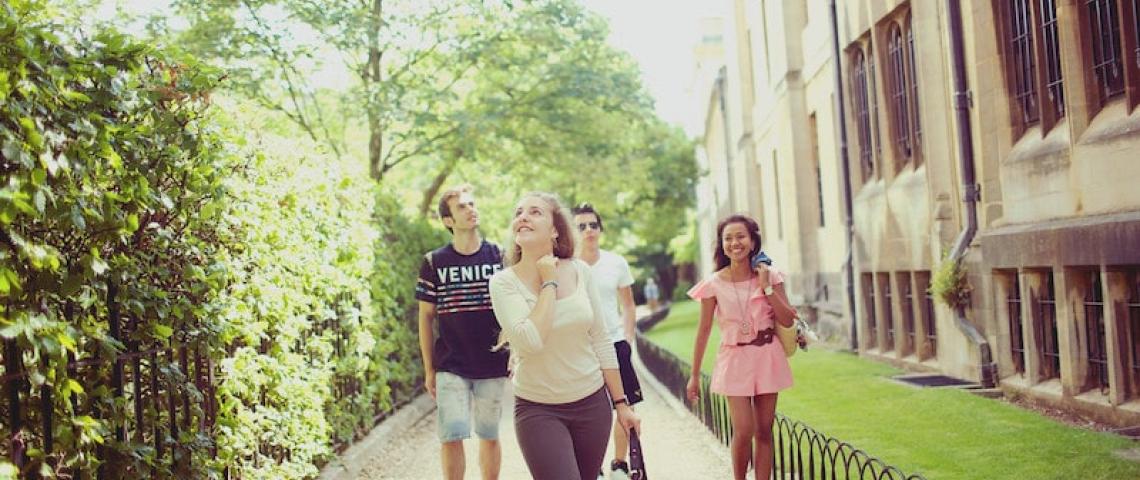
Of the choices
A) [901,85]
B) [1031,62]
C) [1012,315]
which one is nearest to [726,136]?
[901,85]

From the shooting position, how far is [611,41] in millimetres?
23266

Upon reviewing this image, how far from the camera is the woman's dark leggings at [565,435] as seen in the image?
4.98 m

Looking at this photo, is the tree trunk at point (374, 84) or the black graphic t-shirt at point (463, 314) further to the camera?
the tree trunk at point (374, 84)

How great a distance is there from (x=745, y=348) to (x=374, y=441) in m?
4.99

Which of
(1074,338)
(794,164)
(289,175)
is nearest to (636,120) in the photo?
(794,164)

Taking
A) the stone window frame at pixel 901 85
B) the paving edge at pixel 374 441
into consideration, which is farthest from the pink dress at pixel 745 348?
the stone window frame at pixel 901 85

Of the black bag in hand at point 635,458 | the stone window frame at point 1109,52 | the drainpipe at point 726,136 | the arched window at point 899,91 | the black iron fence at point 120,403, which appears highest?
the drainpipe at point 726,136

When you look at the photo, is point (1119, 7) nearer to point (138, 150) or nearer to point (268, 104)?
point (138, 150)

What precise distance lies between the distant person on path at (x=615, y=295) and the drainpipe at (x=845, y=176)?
11759mm

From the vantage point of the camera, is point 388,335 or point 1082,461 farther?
point 388,335

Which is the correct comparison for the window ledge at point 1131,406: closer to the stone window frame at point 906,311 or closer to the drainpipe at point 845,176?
the stone window frame at point 906,311

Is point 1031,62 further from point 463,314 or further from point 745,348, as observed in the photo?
point 463,314

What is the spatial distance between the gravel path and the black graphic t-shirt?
7.36 ft

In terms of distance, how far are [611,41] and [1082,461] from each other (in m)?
16.4
